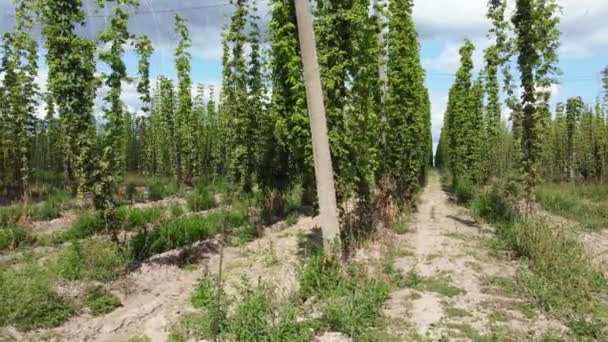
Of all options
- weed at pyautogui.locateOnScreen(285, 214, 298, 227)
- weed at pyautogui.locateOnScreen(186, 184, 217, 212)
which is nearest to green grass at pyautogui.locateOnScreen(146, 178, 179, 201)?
weed at pyautogui.locateOnScreen(186, 184, 217, 212)

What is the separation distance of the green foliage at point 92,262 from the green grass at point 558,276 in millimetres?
6100

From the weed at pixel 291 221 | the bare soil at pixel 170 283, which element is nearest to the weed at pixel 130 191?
the weed at pixel 291 221

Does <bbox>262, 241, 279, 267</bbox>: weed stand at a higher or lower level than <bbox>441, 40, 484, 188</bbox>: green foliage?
lower

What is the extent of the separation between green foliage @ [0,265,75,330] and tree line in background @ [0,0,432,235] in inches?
77.1

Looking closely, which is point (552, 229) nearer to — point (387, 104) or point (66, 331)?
point (387, 104)

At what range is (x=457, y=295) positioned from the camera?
322 inches

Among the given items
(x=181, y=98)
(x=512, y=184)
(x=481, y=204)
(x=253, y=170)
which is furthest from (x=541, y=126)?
(x=181, y=98)

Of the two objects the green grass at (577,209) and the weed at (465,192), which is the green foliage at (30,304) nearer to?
the green grass at (577,209)

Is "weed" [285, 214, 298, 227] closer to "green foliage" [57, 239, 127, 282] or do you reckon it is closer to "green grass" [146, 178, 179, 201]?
"green foliage" [57, 239, 127, 282]

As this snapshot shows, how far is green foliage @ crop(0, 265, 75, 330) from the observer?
7.04 metres

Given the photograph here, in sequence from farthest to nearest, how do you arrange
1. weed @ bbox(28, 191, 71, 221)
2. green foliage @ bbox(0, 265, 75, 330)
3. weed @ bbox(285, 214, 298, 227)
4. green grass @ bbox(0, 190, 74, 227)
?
weed @ bbox(28, 191, 71, 221), green grass @ bbox(0, 190, 74, 227), weed @ bbox(285, 214, 298, 227), green foliage @ bbox(0, 265, 75, 330)

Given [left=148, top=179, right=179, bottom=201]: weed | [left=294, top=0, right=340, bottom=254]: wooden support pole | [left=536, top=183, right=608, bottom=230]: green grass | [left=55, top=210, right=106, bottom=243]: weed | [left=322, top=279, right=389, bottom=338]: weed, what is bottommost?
[left=536, top=183, right=608, bottom=230]: green grass

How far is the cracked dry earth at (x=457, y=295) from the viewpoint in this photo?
676cm

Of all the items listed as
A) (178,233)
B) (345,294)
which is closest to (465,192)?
(178,233)
